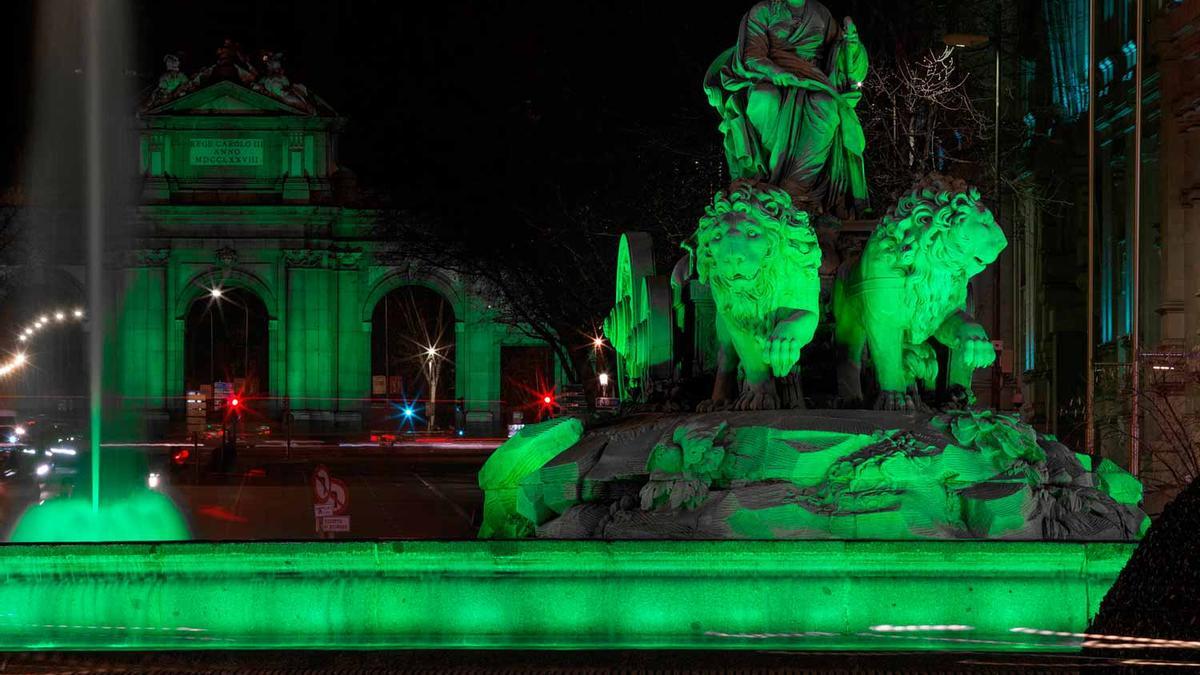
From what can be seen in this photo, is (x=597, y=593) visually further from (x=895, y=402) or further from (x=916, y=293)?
(x=916, y=293)

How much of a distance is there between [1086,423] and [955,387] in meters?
11.7

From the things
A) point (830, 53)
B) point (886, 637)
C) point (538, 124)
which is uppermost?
point (538, 124)

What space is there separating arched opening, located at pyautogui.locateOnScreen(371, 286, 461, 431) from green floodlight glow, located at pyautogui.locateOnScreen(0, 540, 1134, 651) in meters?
72.9

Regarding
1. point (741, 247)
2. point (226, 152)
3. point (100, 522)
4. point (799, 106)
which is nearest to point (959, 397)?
point (741, 247)

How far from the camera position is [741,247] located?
517 inches

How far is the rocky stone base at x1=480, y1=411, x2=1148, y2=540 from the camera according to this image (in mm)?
12469

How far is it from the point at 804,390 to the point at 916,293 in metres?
1.42

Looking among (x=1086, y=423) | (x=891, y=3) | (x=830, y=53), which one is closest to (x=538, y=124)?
(x=891, y=3)

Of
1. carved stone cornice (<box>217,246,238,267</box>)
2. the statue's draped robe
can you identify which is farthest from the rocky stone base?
carved stone cornice (<box>217,246,238,267</box>)

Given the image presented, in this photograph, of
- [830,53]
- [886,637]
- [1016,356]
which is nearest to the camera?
[886,637]

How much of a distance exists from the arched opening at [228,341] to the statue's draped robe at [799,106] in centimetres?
7073

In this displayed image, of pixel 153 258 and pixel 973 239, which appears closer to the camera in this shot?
pixel 973 239

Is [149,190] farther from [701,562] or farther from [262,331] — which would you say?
[701,562]

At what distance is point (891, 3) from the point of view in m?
34.6
